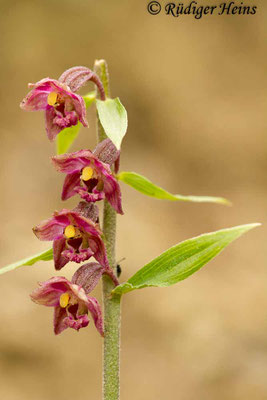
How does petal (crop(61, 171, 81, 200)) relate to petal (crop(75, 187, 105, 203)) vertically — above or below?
above

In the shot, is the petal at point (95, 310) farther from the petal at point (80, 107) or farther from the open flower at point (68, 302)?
the petal at point (80, 107)

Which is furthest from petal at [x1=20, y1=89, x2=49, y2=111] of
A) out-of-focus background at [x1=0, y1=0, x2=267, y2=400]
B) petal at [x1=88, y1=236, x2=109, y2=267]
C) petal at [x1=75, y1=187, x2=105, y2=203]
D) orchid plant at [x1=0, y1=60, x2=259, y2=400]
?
out-of-focus background at [x1=0, y1=0, x2=267, y2=400]

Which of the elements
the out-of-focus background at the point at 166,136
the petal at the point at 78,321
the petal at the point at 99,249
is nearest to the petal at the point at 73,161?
the petal at the point at 99,249

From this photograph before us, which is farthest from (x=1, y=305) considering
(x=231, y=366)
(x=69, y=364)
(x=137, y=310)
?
(x=231, y=366)

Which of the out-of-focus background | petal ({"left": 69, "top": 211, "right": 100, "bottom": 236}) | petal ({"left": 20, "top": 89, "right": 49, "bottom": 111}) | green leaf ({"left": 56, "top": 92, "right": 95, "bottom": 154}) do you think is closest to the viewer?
petal ({"left": 69, "top": 211, "right": 100, "bottom": 236})

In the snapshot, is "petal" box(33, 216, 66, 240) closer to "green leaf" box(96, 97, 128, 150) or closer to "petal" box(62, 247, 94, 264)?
"petal" box(62, 247, 94, 264)

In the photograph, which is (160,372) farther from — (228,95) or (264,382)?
(228,95)

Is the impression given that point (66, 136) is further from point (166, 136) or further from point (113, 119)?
point (166, 136)
